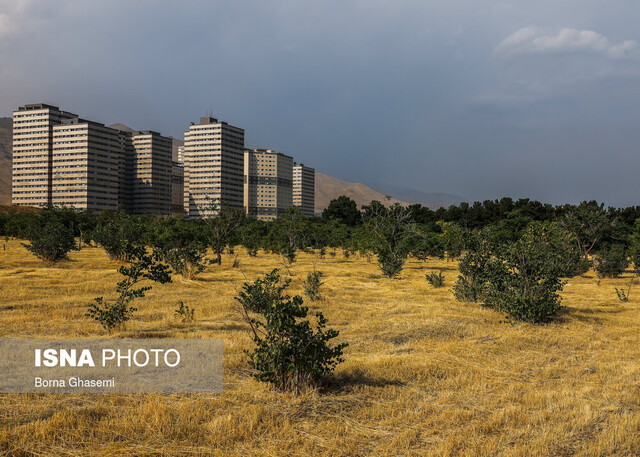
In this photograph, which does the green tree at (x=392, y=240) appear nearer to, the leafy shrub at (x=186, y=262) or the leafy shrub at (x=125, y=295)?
the leafy shrub at (x=186, y=262)

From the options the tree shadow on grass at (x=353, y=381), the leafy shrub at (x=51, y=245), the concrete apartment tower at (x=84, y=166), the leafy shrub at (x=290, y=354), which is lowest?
the tree shadow on grass at (x=353, y=381)

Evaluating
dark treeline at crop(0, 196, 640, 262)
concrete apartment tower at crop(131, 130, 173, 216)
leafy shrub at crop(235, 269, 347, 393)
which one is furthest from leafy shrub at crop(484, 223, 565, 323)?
concrete apartment tower at crop(131, 130, 173, 216)

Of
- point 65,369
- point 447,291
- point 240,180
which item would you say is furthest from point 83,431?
point 240,180

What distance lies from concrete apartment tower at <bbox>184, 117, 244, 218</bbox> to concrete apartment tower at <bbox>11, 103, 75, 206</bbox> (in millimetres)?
47366

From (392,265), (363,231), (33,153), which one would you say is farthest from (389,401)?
(33,153)

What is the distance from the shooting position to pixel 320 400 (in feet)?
24.3

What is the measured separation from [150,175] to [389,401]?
18426 cm

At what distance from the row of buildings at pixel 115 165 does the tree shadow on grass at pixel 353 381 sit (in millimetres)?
128990

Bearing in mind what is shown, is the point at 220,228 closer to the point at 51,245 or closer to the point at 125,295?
the point at 51,245

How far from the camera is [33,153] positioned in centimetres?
16225

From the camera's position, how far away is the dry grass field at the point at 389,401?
584 centimetres

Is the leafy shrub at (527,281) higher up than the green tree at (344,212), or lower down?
lower down

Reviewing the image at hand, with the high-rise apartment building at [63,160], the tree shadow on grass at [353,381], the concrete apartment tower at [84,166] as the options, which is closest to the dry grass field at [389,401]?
the tree shadow on grass at [353,381]

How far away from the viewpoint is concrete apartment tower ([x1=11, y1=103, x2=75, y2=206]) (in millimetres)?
160375
